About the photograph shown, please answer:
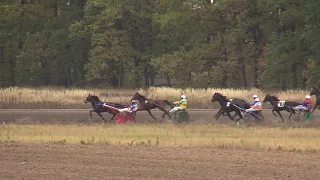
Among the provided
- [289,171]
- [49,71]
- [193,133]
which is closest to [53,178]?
[289,171]

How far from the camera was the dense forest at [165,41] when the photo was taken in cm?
5181

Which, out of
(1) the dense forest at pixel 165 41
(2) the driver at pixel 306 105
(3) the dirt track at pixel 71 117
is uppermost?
(1) the dense forest at pixel 165 41

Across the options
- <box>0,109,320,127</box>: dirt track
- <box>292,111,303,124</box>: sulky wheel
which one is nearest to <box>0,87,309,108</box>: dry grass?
<box>0,109,320,127</box>: dirt track

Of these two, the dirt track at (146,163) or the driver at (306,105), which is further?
the driver at (306,105)

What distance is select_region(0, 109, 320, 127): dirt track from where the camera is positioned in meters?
27.0

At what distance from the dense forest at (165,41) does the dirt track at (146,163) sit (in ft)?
110

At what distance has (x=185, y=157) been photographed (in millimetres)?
14977

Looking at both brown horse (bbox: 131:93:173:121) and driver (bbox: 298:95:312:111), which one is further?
brown horse (bbox: 131:93:173:121)

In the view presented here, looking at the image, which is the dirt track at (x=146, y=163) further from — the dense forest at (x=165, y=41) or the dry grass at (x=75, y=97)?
the dense forest at (x=165, y=41)

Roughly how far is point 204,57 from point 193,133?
1355 inches

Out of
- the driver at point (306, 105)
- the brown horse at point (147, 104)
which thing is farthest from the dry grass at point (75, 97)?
the driver at point (306, 105)

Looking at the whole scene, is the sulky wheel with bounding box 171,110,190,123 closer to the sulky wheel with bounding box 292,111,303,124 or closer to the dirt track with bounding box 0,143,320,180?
the sulky wheel with bounding box 292,111,303,124

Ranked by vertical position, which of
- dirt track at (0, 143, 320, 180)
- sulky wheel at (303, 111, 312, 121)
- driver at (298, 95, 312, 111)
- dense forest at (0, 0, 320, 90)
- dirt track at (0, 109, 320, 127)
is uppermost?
dense forest at (0, 0, 320, 90)

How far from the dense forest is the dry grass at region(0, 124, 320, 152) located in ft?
87.9
